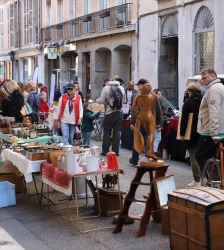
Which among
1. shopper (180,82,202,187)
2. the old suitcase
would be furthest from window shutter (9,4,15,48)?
the old suitcase

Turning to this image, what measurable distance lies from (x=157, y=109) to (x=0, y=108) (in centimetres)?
328

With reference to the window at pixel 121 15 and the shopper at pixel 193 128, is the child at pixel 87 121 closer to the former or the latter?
the shopper at pixel 193 128

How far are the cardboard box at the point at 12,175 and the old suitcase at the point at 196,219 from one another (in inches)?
155

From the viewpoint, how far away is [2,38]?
43.9m

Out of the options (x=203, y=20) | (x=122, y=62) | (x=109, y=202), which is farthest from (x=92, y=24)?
(x=109, y=202)

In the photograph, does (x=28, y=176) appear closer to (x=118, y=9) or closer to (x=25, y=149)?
(x=25, y=149)

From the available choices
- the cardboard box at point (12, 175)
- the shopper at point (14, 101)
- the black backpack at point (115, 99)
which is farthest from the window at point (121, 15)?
the cardboard box at point (12, 175)

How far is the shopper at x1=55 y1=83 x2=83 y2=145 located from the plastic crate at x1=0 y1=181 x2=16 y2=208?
351 centimetres

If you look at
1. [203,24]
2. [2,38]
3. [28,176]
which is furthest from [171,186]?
[2,38]

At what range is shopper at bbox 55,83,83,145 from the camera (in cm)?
1197

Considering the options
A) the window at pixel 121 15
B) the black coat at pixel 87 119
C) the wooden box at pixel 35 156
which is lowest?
the wooden box at pixel 35 156

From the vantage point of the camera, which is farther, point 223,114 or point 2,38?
point 2,38

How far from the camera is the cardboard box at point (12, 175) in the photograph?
30.1ft

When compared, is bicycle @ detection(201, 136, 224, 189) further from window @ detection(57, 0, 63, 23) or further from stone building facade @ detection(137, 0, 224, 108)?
window @ detection(57, 0, 63, 23)
